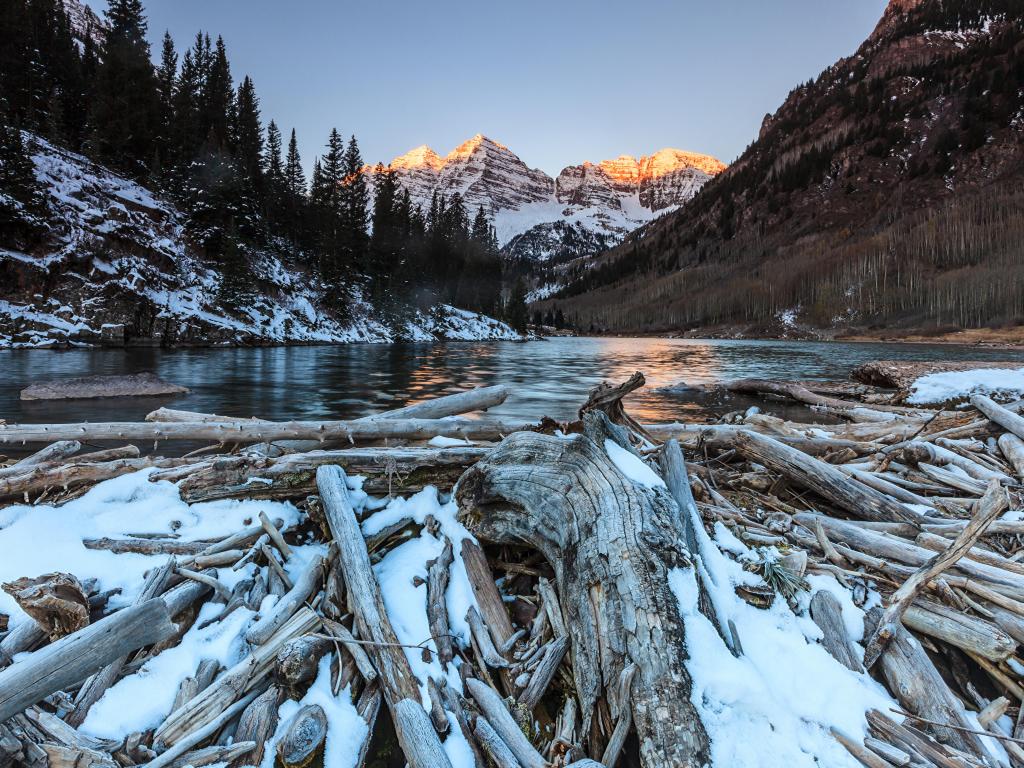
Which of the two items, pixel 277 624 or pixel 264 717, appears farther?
pixel 277 624

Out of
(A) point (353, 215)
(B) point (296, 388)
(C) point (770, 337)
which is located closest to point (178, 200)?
(A) point (353, 215)

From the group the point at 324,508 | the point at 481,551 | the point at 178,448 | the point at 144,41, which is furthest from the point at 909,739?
the point at 144,41

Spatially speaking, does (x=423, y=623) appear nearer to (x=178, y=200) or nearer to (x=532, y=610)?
(x=532, y=610)

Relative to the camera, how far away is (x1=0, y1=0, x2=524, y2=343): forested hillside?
99.0 ft

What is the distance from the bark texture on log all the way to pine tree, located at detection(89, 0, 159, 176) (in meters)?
54.9

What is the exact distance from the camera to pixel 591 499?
9.60 ft

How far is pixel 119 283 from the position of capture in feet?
102

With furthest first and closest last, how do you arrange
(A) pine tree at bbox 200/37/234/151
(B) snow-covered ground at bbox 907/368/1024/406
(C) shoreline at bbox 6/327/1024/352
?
(A) pine tree at bbox 200/37/234/151 < (C) shoreline at bbox 6/327/1024/352 < (B) snow-covered ground at bbox 907/368/1024/406

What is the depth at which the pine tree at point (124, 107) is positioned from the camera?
42.0 m

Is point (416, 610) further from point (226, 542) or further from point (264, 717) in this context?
point (226, 542)

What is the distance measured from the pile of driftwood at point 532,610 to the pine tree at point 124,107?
5394 cm

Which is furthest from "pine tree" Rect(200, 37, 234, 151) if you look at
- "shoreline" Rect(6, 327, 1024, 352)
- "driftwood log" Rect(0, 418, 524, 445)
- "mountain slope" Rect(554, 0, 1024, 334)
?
"mountain slope" Rect(554, 0, 1024, 334)

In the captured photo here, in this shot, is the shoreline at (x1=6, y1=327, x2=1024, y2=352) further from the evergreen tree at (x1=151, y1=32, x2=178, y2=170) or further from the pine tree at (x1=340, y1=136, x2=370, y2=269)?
the evergreen tree at (x1=151, y1=32, x2=178, y2=170)

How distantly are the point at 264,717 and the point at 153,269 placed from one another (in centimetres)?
4275
